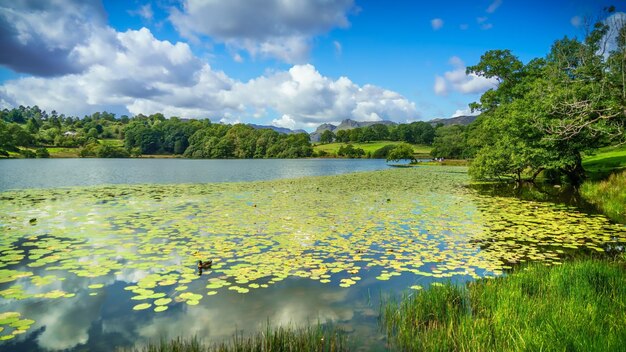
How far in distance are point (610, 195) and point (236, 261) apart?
22449 mm

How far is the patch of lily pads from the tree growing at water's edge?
183 inches

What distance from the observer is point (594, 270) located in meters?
7.64

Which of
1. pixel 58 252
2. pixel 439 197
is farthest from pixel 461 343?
pixel 439 197

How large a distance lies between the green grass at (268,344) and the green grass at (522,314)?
1086mm

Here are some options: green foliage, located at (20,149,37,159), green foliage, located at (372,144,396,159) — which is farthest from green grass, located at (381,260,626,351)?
green foliage, located at (372,144,396,159)

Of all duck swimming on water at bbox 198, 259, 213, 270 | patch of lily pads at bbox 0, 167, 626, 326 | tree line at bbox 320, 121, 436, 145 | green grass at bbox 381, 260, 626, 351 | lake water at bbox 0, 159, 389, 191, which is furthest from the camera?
tree line at bbox 320, 121, 436, 145

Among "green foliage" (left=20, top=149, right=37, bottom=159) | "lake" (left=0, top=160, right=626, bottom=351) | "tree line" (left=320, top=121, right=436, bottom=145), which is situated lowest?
"lake" (left=0, top=160, right=626, bottom=351)

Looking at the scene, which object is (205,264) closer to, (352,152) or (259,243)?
(259,243)

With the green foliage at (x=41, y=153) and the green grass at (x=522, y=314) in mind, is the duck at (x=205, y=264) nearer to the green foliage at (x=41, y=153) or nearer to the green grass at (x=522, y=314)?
the green grass at (x=522, y=314)

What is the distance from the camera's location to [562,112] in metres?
15.6

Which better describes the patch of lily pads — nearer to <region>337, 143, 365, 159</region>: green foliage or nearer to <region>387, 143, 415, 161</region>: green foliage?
<region>387, 143, 415, 161</region>: green foliage

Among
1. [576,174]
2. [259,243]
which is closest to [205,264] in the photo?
[259,243]

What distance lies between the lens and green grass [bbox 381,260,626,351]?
4703mm

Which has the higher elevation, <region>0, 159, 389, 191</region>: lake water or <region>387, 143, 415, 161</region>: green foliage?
<region>387, 143, 415, 161</region>: green foliage
